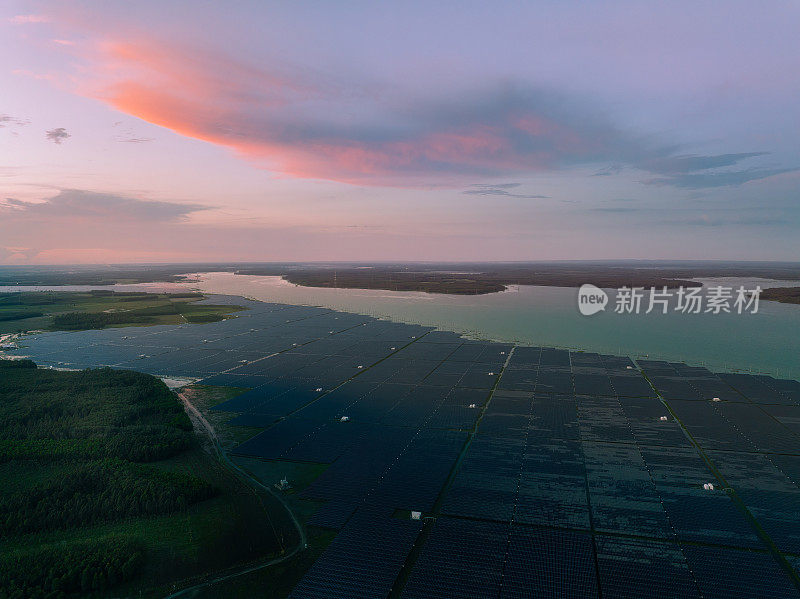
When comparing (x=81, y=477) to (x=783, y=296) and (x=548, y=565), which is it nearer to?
(x=548, y=565)

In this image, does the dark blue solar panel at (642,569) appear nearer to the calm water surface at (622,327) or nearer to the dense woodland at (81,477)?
the dense woodland at (81,477)

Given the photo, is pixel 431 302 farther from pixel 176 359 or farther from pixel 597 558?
pixel 597 558

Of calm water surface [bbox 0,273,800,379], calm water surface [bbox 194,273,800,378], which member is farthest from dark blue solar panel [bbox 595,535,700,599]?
calm water surface [bbox 0,273,800,379]

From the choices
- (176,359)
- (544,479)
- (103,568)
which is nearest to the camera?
(103,568)

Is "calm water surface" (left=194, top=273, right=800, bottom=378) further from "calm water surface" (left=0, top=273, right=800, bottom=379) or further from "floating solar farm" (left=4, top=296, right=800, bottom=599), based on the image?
"floating solar farm" (left=4, top=296, right=800, bottom=599)

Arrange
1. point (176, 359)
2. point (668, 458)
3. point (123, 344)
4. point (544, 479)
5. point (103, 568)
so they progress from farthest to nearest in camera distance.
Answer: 1. point (123, 344)
2. point (176, 359)
3. point (668, 458)
4. point (544, 479)
5. point (103, 568)

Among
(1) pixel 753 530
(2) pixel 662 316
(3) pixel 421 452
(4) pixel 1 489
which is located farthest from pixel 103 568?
(2) pixel 662 316

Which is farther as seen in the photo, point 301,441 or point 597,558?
point 301,441
